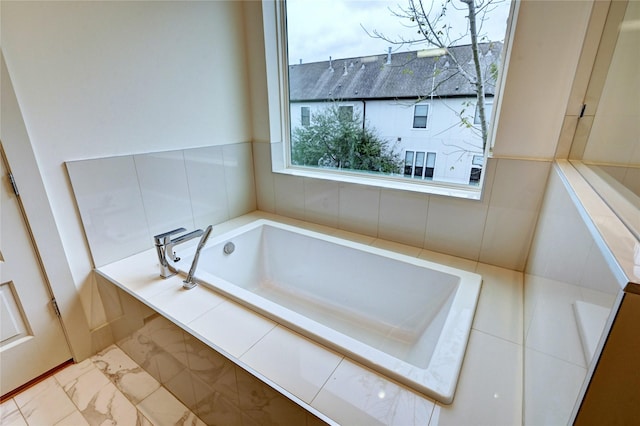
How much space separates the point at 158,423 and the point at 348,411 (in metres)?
1.01

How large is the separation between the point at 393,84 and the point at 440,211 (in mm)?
782

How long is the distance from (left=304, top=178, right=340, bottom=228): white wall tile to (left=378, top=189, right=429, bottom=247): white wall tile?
32cm

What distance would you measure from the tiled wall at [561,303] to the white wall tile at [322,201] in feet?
3.78

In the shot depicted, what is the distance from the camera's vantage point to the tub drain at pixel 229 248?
1840 mm

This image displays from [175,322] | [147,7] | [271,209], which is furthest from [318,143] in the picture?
[175,322]

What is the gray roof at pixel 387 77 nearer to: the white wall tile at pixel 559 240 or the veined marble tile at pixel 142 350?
A: the white wall tile at pixel 559 240

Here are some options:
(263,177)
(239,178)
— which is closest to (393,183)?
(263,177)

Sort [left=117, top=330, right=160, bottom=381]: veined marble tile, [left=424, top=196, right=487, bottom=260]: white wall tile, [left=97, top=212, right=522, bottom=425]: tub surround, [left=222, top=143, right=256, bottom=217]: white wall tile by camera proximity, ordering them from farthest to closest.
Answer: [left=222, top=143, right=256, bottom=217]: white wall tile, [left=424, top=196, right=487, bottom=260]: white wall tile, [left=117, top=330, right=160, bottom=381]: veined marble tile, [left=97, top=212, right=522, bottom=425]: tub surround

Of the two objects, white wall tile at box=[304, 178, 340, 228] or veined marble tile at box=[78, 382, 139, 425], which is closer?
veined marble tile at box=[78, 382, 139, 425]

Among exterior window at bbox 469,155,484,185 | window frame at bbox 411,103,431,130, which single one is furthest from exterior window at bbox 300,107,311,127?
exterior window at bbox 469,155,484,185

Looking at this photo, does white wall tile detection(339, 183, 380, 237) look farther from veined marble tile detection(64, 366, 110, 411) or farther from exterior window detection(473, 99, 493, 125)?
veined marble tile detection(64, 366, 110, 411)

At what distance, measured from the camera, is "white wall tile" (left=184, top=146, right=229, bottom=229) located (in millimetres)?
1882

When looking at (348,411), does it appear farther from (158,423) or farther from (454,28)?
(454,28)

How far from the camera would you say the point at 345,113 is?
6.41 feet
